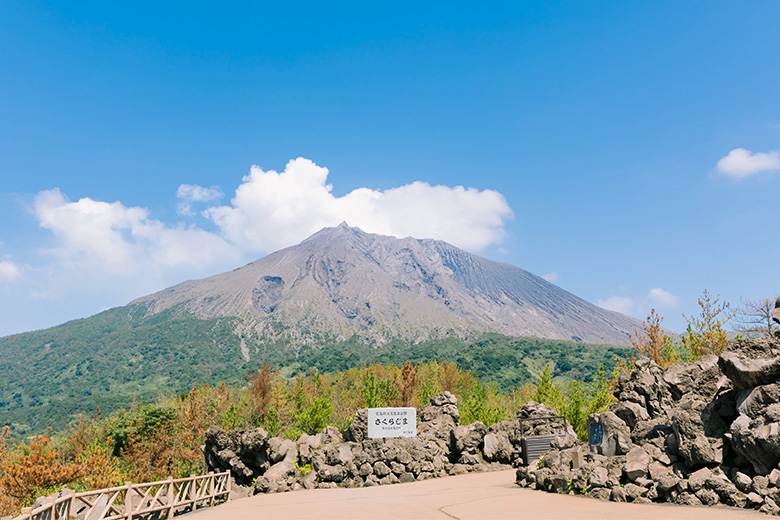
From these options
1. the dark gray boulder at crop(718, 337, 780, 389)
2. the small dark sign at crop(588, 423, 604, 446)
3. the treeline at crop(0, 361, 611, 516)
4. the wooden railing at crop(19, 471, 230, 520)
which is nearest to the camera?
the wooden railing at crop(19, 471, 230, 520)

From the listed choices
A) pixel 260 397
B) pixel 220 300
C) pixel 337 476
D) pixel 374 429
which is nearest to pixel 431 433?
pixel 374 429

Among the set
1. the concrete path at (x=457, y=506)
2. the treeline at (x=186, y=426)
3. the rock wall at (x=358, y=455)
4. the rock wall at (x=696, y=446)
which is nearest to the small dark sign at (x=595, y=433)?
the rock wall at (x=696, y=446)

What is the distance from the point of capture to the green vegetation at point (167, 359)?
100312 mm

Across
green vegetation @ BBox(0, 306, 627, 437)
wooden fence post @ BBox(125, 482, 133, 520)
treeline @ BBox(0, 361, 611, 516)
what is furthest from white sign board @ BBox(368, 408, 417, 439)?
green vegetation @ BBox(0, 306, 627, 437)

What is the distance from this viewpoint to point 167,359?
5413 inches

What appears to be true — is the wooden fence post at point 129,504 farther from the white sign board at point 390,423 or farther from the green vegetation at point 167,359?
the green vegetation at point 167,359

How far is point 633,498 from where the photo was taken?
10.5m

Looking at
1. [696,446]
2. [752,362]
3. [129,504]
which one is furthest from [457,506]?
[129,504]

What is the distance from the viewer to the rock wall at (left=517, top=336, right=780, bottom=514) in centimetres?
905

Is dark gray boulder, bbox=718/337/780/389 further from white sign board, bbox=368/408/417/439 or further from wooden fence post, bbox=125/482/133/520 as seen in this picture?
wooden fence post, bbox=125/482/133/520

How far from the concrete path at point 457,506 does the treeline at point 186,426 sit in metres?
10.2

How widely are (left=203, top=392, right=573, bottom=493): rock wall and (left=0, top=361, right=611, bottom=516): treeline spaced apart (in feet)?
14.3

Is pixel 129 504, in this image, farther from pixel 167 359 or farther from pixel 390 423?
pixel 167 359

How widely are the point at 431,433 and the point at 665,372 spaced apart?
39.9 feet
